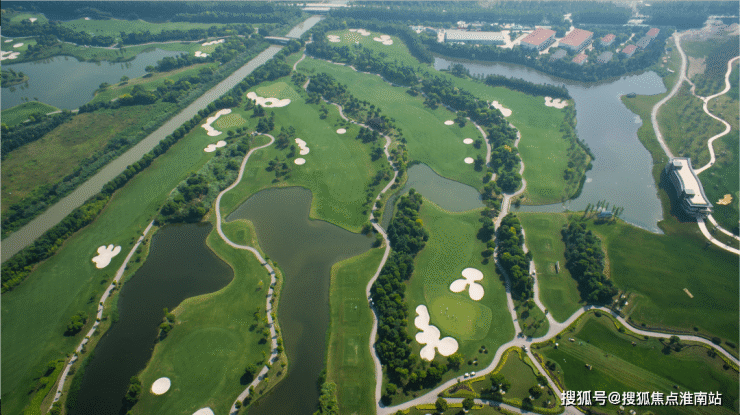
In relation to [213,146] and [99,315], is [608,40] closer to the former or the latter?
[213,146]

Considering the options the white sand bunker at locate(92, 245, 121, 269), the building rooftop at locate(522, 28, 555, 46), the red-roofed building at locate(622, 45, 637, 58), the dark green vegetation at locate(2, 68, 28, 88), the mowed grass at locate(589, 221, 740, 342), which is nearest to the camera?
the mowed grass at locate(589, 221, 740, 342)

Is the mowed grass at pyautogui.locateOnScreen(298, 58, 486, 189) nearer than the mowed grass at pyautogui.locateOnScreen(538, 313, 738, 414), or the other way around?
the mowed grass at pyautogui.locateOnScreen(538, 313, 738, 414)

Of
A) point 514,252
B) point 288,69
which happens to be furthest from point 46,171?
point 514,252

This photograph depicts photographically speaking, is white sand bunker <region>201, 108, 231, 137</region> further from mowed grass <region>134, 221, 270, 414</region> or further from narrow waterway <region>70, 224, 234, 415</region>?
mowed grass <region>134, 221, 270, 414</region>

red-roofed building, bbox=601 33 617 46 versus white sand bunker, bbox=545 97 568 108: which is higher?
red-roofed building, bbox=601 33 617 46

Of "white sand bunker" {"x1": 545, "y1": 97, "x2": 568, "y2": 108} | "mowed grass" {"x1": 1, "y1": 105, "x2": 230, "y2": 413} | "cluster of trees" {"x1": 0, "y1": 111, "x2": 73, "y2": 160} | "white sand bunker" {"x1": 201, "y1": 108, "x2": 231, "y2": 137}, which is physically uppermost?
"white sand bunker" {"x1": 545, "y1": 97, "x2": 568, "y2": 108}

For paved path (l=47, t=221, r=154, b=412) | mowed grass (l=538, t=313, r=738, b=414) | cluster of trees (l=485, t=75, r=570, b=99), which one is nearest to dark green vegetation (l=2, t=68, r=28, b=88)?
paved path (l=47, t=221, r=154, b=412)

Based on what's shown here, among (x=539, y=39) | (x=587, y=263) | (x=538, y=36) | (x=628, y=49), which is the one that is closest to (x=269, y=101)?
(x=587, y=263)

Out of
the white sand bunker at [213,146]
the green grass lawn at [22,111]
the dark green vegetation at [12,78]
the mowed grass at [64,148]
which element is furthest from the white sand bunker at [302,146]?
the dark green vegetation at [12,78]
